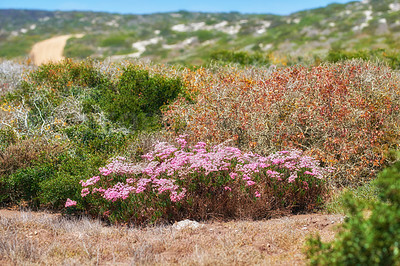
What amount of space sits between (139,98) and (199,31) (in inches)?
2834

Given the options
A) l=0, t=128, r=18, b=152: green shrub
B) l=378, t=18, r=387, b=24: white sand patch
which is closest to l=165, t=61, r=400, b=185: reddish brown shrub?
l=0, t=128, r=18, b=152: green shrub

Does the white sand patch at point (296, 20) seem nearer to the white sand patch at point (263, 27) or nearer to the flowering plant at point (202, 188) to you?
the white sand patch at point (263, 27)

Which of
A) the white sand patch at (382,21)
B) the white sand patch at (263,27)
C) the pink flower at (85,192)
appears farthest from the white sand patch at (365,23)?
the pink flower at (85,192)

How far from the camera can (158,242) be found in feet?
15.7

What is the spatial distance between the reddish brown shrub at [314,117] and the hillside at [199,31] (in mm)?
34209

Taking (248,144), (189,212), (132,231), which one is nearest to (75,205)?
(132,231)

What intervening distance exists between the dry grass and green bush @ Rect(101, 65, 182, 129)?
4199mm

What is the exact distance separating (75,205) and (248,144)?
3597 millimetres

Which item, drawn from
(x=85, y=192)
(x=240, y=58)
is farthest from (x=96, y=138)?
(x=240, y=58)

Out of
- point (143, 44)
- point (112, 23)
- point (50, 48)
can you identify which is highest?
point (112, 23)

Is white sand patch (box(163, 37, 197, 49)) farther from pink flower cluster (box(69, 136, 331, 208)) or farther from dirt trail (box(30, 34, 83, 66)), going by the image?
pink flower cluster (box(69, 136, 331, 208))

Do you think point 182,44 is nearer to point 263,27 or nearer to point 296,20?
point 263,27

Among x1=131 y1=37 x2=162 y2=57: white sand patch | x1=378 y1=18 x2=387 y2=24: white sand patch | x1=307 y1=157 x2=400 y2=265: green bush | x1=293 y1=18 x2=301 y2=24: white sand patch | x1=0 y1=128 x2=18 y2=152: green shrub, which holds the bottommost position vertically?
x1=131 y1=37 x2=162 y2=57: white sand patch

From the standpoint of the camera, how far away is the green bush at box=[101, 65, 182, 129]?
31.4 feet
